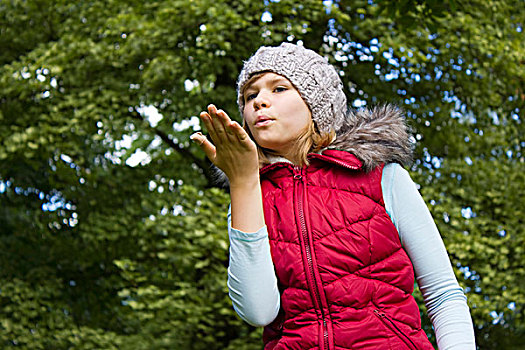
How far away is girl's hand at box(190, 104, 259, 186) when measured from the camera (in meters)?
1.48

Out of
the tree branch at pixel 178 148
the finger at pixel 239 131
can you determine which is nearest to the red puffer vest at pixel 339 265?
the finger at pixel 239 131

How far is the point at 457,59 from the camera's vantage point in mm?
7262

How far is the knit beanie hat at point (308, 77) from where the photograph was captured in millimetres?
1785

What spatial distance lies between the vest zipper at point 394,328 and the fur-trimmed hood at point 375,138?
0.38 m

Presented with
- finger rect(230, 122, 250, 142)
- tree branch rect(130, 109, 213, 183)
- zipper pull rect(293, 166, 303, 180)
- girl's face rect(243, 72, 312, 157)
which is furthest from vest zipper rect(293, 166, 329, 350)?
tree branch rect(130, 109, 213, 183)

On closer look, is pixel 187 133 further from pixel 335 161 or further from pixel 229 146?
pixel 229 146

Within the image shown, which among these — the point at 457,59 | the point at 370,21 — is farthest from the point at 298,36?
the point at 457,59

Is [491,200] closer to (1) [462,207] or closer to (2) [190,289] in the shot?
(1) [462,207]

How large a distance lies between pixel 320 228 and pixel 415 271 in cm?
30

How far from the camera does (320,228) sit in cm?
159

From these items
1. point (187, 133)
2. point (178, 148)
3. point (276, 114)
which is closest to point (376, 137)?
point (276, 114)

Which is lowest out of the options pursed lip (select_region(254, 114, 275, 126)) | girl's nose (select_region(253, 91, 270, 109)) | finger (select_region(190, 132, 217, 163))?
finger (select_region(190, 132, 217, 163))

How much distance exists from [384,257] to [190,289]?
479 centimetres

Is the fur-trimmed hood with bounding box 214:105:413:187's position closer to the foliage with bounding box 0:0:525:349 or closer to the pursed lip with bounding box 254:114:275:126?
the pursed lip with bounding box 254:114:275:126
